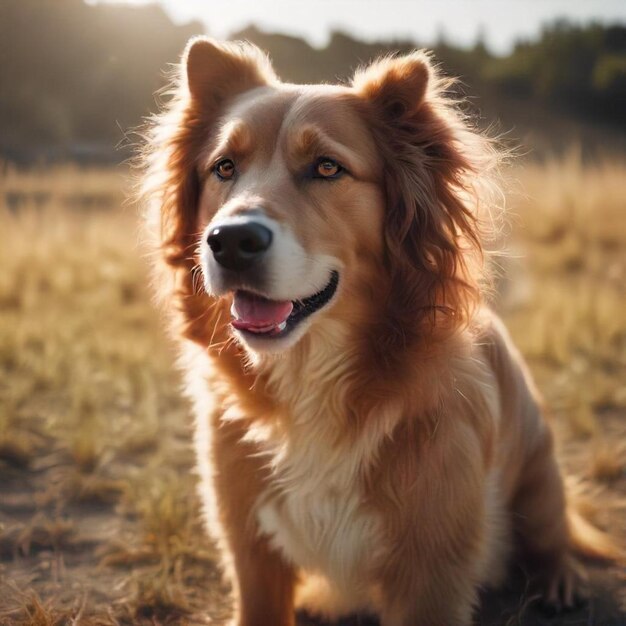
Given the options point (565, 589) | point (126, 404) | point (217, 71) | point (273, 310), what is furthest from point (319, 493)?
point (126, 404)

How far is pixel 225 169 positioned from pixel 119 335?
12.4ft

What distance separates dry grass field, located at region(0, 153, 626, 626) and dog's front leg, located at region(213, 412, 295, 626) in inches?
13.7

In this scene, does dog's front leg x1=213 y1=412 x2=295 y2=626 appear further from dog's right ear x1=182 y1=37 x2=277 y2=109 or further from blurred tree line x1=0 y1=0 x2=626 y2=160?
blurred tree line x1=0 y1=0 x2=626 y2=160

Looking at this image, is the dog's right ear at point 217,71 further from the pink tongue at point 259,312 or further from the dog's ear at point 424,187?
the pink tongue at point 259,312

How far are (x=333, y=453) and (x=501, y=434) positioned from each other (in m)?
0.78

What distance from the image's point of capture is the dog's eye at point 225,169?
261cm

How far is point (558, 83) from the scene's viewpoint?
74.8 feet

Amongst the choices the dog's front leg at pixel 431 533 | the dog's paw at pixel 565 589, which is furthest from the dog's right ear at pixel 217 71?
the dog's paw at pixel 565 589

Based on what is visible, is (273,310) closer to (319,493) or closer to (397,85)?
(319,493)

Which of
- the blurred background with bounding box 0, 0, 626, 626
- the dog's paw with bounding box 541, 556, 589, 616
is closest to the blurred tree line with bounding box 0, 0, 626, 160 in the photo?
the blurred background with bounding box 0, 0, 626, 626

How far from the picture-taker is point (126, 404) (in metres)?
4.86

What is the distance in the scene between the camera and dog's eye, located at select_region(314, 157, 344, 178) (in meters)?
2.44

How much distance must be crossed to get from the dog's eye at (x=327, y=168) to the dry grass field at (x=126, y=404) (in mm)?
723

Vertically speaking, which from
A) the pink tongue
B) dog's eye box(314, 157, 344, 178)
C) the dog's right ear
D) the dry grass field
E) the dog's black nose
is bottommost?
the dry grass field
